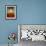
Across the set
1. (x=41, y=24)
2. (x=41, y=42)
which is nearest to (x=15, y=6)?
(x=41, y=24)

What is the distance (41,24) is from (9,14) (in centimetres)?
123

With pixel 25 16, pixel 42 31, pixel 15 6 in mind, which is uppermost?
pixel 15 6

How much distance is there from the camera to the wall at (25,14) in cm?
495

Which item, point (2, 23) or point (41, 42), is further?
point (2, 23)

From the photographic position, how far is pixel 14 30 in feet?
16.3

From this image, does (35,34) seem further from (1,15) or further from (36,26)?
(1,15)

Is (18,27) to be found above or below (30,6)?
below

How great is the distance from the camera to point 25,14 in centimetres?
498

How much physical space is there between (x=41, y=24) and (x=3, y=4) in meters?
1.57

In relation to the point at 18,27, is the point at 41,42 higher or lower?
lower

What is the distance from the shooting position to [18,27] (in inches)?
193

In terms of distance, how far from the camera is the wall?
16.3ft

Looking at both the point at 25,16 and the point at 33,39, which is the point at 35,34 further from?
the point at 25,16

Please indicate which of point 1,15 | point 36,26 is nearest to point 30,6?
point 36,26
